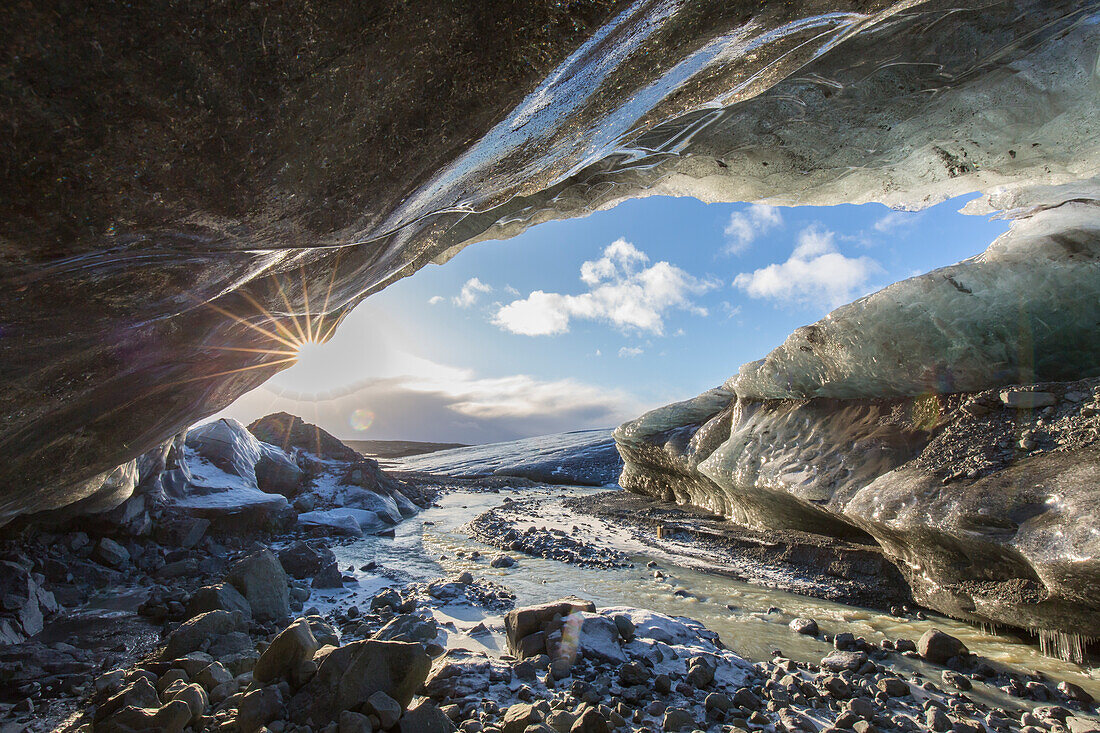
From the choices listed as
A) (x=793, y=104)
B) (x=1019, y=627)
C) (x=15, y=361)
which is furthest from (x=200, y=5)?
(x=1019, y=627)

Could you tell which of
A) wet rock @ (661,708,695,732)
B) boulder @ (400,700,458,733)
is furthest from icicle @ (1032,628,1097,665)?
boulder @ (400,700,458,733)

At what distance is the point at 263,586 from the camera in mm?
4043

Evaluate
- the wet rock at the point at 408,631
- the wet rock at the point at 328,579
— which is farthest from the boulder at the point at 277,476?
the wet rock at the point at 408,631

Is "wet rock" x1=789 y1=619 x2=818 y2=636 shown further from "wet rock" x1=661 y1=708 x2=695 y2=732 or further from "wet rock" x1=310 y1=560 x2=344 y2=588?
"wet rock" x1=310 y1=560 x2=344 y2=588

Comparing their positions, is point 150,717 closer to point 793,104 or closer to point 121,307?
point 121,307


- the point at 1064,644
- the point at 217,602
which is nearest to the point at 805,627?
the point at 1064,644

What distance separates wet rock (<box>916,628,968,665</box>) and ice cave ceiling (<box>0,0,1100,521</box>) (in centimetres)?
393

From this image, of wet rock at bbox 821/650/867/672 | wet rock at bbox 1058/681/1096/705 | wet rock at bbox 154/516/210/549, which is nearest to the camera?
wet rock at bbox 1058/681/1096/705

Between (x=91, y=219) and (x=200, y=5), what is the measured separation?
760 mm

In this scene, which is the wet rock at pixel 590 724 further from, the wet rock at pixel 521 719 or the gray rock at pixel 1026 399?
the gray rock at pixel 1026 399

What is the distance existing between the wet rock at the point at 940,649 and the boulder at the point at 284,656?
13.7ft

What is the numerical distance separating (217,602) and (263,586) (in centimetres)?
34

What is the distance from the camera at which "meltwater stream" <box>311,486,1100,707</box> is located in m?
3.65

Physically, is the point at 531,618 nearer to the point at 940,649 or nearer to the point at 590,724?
the point at 590,724
